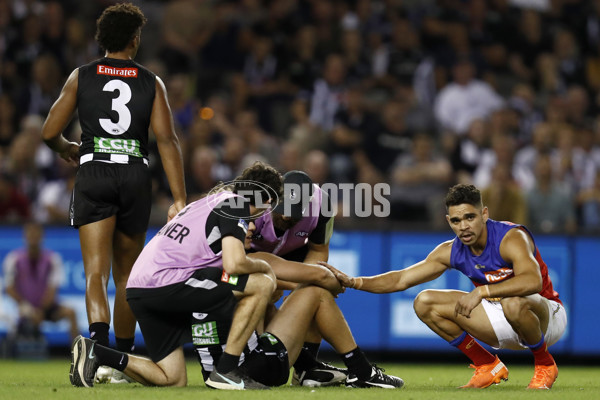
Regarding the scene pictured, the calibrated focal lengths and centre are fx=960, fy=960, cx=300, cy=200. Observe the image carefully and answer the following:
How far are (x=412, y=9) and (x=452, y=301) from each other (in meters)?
9.55

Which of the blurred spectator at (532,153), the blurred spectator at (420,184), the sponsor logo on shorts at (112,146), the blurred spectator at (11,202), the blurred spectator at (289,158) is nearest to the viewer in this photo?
the sponsor logo on shorts at (112,146)

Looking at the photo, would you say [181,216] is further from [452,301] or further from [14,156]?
[14,156]

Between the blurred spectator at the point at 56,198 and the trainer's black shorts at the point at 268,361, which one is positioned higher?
the blurred spectator at the point at 56,198

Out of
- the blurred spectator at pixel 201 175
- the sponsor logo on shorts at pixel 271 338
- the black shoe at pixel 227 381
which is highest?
the blurred spectator at pixel 201 175

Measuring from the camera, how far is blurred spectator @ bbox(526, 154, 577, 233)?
11195 mm

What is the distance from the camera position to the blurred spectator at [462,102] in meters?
13.5

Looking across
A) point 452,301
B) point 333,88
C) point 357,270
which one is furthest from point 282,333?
point 333,88

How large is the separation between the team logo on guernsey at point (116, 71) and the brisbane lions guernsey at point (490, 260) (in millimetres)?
2615

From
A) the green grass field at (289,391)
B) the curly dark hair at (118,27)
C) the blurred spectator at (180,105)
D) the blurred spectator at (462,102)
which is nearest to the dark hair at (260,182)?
the green grass field at (289,391)

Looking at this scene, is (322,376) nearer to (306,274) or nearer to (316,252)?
(306,274)

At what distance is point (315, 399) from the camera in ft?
18.6

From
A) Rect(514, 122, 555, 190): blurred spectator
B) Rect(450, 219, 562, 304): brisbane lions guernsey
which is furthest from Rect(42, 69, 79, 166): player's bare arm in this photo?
Rect(514, 122, 555, 190): blurred spectator

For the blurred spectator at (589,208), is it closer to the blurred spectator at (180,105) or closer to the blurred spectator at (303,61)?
the blurred spectator at (303,61)

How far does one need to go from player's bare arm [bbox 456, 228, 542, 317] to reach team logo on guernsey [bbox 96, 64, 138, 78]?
9.11 feet
